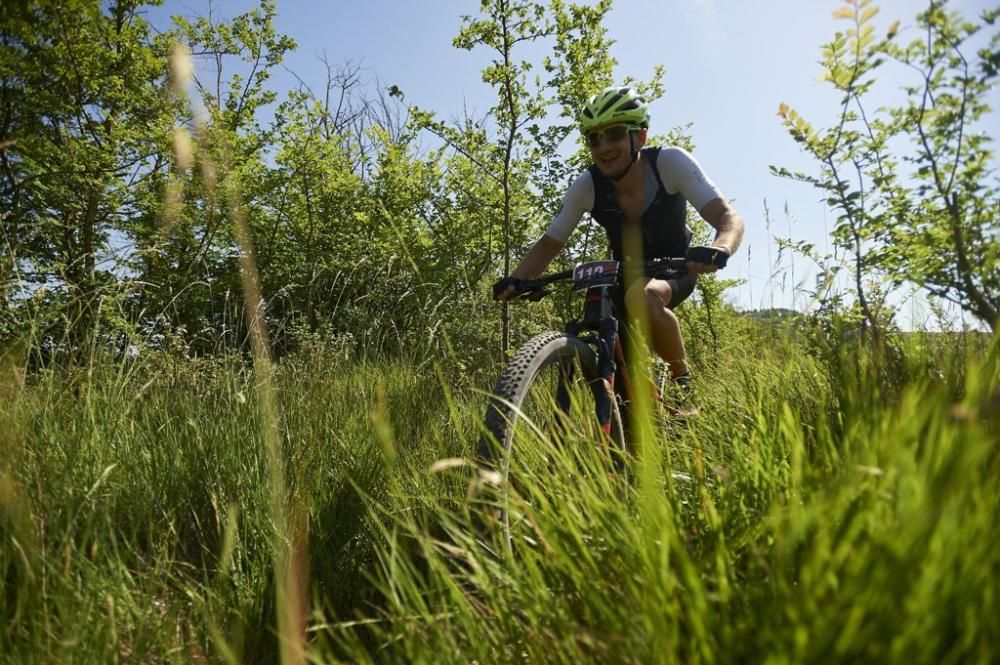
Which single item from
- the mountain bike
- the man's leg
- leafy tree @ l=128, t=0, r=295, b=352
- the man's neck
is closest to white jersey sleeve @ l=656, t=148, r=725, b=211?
the man's neck

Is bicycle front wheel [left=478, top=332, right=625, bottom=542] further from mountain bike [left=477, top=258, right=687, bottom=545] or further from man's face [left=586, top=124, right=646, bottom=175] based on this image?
man's face [left=586, top=124, right=646, bottom=175]

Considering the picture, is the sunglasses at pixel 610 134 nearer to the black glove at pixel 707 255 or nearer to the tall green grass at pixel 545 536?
the black glove at pixel 707 255

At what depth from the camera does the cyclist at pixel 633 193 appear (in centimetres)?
328

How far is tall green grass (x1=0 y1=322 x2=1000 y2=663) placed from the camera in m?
0.72

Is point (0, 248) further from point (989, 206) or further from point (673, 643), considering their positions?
point (989, 206)

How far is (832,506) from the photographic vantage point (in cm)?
82

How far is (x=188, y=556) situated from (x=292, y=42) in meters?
9.51

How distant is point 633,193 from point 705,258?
1.40 metres

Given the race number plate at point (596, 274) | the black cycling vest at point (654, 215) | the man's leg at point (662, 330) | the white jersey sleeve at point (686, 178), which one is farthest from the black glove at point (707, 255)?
the black cycling vest at point (654, 215)

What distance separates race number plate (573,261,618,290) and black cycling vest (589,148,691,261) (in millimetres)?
1062

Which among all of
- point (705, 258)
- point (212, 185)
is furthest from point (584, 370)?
point (212, 185)

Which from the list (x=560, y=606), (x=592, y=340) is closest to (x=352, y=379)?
(x=592, y=340)

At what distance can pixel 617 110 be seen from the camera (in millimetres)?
3371

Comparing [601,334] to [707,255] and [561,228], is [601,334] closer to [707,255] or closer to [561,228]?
[707,255]
